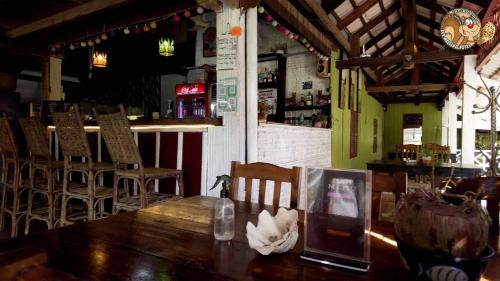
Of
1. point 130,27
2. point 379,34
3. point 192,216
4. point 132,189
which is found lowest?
point 132,189

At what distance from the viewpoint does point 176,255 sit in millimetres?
985

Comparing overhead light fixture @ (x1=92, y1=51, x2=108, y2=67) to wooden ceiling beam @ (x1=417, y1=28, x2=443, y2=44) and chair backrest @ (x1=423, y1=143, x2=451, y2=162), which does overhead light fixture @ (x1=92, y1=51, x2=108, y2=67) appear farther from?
wooden ceiling beam @ (x1=417, y1=28, x2=443, y2=44)

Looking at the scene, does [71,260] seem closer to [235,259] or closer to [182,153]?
[235,259]

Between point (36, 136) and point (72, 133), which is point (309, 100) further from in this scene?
point (36, 136)

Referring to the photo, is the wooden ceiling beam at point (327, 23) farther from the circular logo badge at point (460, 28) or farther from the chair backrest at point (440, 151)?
the chair backrest at point (440, 151)

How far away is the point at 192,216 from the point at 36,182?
120 inches

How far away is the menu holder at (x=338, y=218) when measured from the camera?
2.97ft

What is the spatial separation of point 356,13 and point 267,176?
5507 millimetres

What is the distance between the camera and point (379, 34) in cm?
816

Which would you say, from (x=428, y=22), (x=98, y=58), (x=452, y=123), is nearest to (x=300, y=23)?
(x=98, y=58)

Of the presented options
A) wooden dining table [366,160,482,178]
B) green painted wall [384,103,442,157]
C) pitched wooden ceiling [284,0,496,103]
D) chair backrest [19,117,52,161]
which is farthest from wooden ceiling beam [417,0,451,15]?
green painted wall [384,103,442,157]

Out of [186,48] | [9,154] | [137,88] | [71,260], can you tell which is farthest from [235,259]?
[137,88]

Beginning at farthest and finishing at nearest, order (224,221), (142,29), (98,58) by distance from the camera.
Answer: (98,58) → (142,29) → (224,221)

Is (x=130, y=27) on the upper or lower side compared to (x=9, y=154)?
upper
